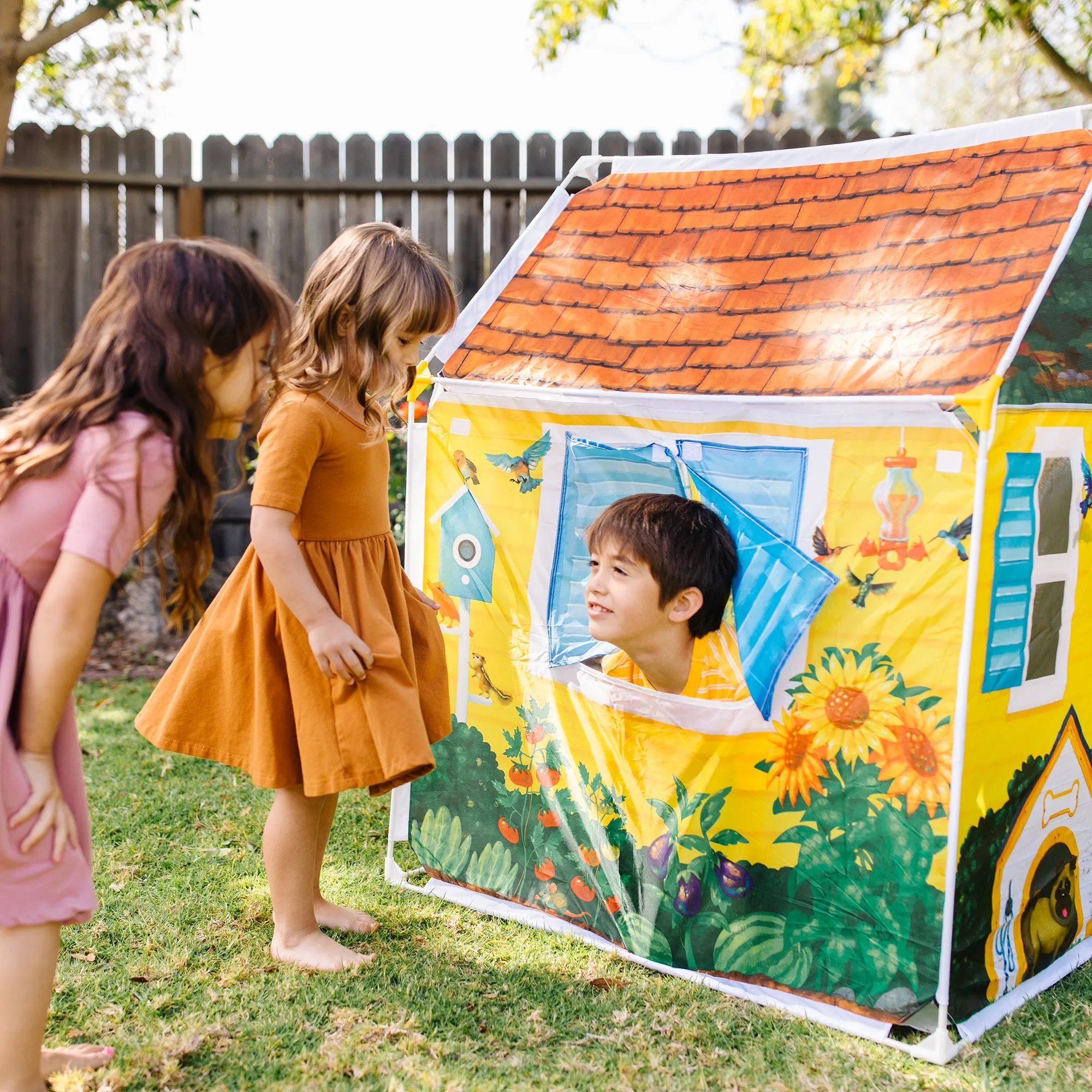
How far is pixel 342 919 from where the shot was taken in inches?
109

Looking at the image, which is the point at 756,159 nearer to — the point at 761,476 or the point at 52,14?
the point at 761,476

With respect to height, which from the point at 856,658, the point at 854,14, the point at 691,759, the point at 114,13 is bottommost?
the point at 691,759

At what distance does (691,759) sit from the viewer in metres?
2.49

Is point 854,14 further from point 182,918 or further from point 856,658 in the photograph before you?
point 182,918

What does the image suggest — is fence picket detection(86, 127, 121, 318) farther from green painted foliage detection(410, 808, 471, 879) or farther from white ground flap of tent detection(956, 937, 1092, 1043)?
white ground flap of tent detection(956, 937, 1092, 1043)

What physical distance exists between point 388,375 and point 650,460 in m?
0.63

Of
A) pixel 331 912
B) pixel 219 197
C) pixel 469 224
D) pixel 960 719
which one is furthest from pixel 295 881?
pixel 219 197

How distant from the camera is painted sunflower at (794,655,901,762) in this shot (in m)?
2.22

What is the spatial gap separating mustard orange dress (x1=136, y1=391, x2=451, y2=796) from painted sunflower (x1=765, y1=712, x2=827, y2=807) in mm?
748

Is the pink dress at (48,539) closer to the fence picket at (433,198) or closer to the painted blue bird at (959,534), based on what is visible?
the painted blue bird at (959,534)

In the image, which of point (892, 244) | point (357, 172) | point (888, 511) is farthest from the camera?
point (357, 172)

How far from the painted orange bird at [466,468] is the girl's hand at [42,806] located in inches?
53.2

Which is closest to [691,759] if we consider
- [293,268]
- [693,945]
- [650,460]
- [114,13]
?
[693,945]

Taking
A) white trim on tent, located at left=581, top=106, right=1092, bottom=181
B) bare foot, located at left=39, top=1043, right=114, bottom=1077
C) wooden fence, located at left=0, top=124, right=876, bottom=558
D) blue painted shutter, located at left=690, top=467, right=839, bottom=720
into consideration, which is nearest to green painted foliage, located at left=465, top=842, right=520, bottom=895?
blue painted shutter, located at left=690, top=467, right=839, bottom=720
